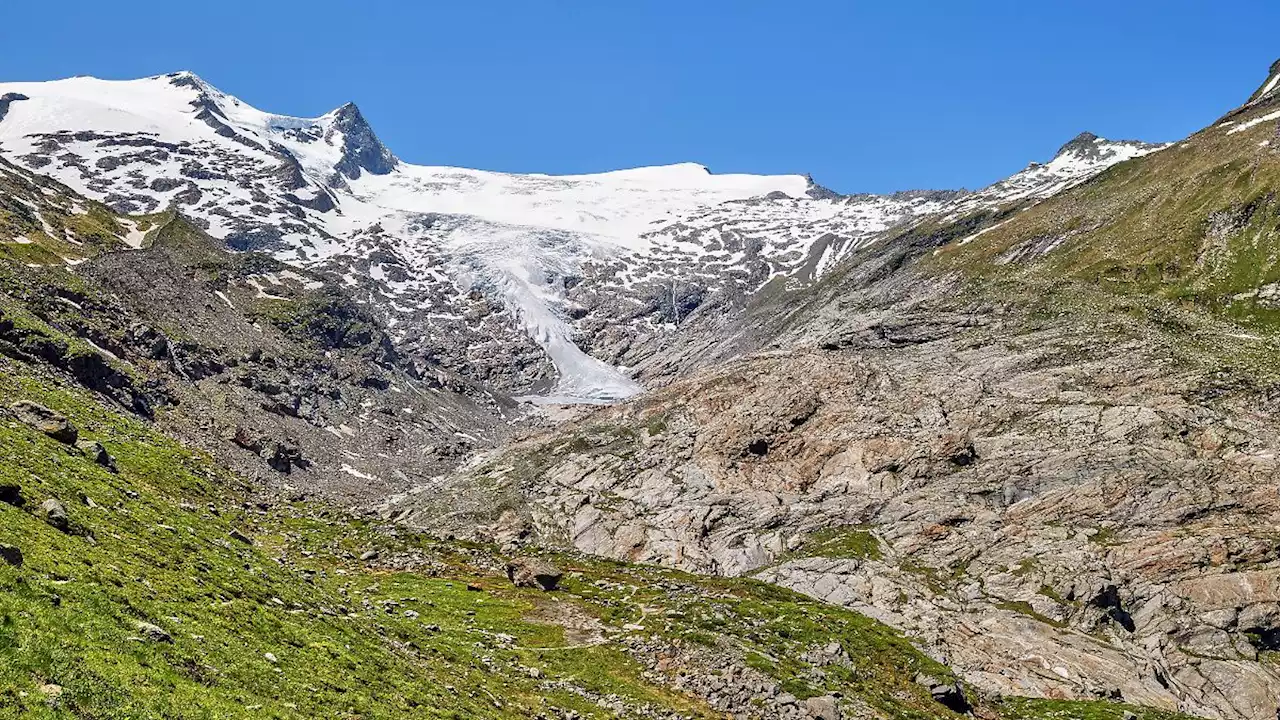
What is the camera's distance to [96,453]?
49.6 meters

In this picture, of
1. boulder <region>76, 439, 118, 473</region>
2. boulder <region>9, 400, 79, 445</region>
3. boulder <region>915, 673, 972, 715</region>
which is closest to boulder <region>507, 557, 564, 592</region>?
boulder <region>915, 673, 972, 715</region>

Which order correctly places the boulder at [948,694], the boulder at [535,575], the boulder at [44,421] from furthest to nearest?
the boulder at [535,575]
the boulder at [44,421]
the boulder at [948,694]

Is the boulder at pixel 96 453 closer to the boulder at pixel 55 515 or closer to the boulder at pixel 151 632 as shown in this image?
the boulder at pixel 55 515

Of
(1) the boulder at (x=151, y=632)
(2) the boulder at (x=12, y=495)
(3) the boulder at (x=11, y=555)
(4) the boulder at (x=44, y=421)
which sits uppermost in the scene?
(4) the boulder at (x=44, y=421)

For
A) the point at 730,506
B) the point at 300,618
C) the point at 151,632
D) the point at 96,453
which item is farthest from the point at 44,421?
the point at 730,506

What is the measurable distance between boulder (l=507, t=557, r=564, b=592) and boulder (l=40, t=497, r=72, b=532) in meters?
32.7

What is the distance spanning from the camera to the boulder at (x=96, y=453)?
1916 inches

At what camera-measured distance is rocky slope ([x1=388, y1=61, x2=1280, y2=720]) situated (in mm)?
60531

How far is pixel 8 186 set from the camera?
575 ft

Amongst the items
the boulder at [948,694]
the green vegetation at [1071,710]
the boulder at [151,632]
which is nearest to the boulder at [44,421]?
the boulder at [151,632]

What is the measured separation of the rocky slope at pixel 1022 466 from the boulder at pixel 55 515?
53.5 meters

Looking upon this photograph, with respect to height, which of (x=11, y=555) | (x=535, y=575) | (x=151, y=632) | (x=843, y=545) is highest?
(x=843, y=545)

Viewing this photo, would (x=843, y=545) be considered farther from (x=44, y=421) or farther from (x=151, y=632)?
(x=44, y=421)

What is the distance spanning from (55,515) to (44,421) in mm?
25068
